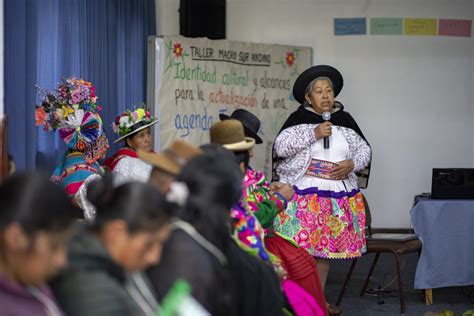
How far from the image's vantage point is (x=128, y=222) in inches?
66.5

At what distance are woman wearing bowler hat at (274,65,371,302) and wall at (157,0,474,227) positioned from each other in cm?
286

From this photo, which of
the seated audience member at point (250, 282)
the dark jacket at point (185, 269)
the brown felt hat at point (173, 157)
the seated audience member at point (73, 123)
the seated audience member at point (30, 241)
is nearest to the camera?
the seated audience member at point (30, 241)

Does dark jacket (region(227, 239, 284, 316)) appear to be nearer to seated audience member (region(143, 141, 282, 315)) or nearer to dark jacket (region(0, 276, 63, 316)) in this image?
seated audience member (region(143, 141, 282, 315))

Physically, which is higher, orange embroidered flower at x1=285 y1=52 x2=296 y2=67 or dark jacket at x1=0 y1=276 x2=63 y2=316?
orange embroidered flower at x1=285 y1=52 x2=296 y2=67

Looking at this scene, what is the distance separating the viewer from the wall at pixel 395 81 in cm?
756

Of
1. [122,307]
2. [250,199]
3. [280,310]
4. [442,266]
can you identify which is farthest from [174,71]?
[122,307]

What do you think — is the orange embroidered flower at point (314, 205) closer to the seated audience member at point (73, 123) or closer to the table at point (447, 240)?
the table at point (447, 240)

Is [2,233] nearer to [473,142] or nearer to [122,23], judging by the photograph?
[122,23]

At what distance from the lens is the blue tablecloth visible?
5.22m

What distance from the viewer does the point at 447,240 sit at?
5.23 metres

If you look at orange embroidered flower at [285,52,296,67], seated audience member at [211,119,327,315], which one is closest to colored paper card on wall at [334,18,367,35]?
orange embroidered flower at [285,52,296,67]

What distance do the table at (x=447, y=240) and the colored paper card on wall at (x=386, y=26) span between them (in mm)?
2727

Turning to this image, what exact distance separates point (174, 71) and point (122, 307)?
15.3 feet

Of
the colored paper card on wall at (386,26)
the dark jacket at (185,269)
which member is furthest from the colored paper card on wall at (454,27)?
the dark jacket at (185,269)
